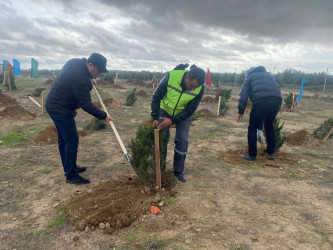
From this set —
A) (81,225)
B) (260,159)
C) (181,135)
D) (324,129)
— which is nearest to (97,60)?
(181,135)

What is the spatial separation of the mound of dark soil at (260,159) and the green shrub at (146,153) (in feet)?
7.16

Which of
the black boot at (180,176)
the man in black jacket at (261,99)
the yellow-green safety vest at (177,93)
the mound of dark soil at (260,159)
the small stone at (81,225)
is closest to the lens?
the small stone at (81,225)

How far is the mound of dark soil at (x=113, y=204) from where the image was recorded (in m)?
2.76

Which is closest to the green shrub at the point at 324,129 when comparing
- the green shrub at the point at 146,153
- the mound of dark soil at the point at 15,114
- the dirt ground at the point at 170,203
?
the dirt ground at the point at 170,203

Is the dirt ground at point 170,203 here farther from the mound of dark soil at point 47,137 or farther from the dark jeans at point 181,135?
the dark jeans at point 181,135

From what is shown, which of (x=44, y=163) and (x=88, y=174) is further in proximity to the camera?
(x=44, y=163)

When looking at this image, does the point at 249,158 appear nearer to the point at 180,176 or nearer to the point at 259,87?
the point at 259,87

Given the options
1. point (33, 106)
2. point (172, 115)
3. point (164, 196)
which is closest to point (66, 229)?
point (164, 196)

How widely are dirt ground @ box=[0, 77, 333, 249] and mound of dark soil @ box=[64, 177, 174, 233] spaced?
0.01 meters

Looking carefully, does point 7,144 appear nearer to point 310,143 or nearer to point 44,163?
point 44,163

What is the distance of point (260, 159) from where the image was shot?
5.24 m

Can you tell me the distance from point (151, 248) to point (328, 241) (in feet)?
6.37

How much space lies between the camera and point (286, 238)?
8.63 ft

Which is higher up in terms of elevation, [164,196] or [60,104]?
[60,104]
